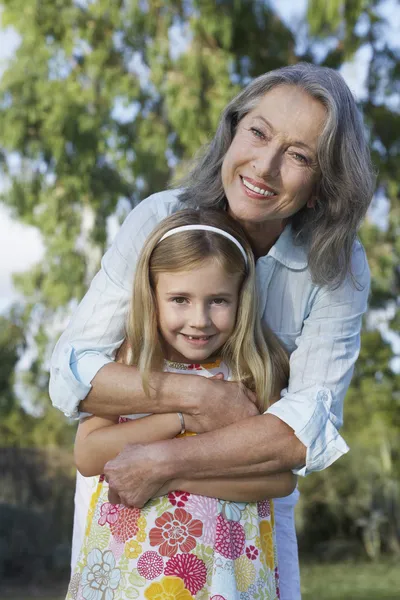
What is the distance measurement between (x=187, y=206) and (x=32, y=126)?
343 inches

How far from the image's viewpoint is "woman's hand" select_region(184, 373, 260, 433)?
2551mm

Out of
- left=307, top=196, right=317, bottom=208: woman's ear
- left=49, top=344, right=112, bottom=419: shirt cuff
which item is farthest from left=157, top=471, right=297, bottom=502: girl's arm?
left=307, top=196, right=317, bottom=208: woman's ear

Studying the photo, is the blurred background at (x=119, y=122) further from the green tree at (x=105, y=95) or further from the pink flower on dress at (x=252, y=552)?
the pink flower on dress at (x=252, y=552)

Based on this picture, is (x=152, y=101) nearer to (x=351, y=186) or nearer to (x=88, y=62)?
(x=88, y=62)

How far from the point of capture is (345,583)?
12.9 m

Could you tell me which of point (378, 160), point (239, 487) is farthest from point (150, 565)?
point (378, 160)

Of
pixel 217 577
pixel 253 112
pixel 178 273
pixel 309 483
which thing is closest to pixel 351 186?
pixel 253 112

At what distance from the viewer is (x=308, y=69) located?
2826 millimetres

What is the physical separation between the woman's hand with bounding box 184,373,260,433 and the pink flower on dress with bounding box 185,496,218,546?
0.61ft

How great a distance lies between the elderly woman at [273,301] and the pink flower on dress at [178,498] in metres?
0.03

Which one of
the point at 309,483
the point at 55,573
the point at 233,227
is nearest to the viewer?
the point at 233,227

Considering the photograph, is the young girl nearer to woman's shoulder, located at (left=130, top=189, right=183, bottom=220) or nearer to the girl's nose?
the girl's nose

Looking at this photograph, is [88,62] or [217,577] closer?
[217,577]

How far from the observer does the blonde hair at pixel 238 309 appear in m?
2.61
